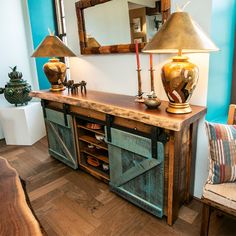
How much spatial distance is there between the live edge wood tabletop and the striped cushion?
0.17m

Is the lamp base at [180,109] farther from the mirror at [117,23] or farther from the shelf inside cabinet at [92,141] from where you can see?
the shelf inside cabinet at [92,141]

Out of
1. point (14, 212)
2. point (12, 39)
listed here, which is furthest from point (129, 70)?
point (12, 39)

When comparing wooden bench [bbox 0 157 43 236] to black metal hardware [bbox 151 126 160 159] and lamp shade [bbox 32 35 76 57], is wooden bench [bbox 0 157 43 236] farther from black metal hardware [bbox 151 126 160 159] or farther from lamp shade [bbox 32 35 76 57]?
lamp shade [bbox 32 35 76 57]

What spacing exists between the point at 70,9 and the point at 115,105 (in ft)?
4.98

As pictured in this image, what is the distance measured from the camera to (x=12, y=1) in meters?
3.16

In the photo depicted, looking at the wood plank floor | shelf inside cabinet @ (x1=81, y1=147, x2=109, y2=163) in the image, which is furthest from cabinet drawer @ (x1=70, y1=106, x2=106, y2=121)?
the wood plank floor

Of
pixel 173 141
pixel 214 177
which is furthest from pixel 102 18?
pixel 214 177

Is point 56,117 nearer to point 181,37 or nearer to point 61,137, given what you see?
point 61,137

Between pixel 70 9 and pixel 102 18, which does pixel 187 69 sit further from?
pixel 70 9

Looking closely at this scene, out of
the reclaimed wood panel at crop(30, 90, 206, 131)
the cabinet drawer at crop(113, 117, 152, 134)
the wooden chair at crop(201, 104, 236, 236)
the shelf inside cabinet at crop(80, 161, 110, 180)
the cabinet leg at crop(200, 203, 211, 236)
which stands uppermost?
the reclaimed wood panel at crop(30, 90, 206, 131)

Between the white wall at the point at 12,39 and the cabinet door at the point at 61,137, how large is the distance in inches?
49.9

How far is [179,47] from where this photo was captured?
113 centimetres

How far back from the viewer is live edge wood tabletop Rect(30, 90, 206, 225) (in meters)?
1.40

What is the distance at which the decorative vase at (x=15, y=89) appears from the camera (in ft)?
9.61
